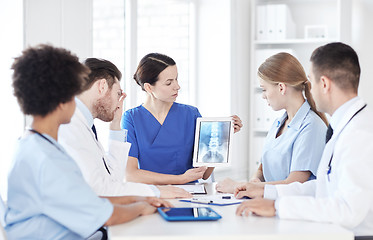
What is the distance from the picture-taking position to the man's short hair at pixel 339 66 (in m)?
1.81

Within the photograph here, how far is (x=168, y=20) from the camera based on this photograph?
4613 mm

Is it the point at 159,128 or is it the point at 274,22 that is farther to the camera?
the point at 274,22

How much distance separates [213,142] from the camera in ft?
8.70

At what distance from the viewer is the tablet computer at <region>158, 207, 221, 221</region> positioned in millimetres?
1648

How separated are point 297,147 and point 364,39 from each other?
2.91 metres

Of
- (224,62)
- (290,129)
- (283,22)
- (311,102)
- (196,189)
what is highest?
(283,22)

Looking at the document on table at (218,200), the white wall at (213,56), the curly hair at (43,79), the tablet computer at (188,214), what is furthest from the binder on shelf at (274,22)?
the curly hair at (43,79)

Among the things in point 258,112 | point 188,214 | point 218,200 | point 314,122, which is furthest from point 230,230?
point 258,112

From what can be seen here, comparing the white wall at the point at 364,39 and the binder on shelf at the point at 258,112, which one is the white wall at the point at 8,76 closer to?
the binder on shelf at the point at 258,112

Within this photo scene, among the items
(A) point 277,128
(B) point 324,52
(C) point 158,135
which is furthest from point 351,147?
(C) point 158,135

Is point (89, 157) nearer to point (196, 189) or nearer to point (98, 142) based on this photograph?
point (98, 142)

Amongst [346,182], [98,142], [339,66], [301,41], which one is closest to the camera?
[346,182]

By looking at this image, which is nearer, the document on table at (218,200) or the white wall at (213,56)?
the document on table at (218,200)

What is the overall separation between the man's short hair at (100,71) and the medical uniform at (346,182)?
1.04 meters
